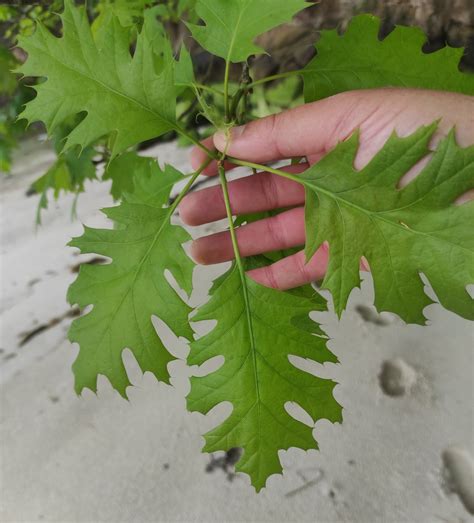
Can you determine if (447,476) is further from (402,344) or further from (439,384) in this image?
(402,344)

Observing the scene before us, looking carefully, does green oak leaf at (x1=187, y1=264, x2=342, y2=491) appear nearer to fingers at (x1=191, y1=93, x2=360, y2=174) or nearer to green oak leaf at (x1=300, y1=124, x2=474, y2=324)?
green oak leaf at (x1=300, y1=124, x2=474, y2=324)

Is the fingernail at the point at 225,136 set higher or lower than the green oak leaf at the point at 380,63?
lower

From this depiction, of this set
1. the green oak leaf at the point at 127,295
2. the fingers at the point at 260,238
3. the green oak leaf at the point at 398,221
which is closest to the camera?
the green oak leaf at the point at 398,221

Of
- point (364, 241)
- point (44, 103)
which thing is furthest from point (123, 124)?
point (364, 241)

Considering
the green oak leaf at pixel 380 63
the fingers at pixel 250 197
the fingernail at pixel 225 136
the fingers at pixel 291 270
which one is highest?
the green oak leaf at pixel 380 63

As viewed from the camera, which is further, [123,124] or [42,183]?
[42,183]

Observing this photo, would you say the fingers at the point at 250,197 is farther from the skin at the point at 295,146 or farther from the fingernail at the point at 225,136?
the fingernail at the point at 225,136

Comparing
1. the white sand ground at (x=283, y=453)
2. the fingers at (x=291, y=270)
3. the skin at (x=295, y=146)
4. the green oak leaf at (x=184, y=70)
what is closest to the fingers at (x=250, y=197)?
the skin at (x=295, y=146)
